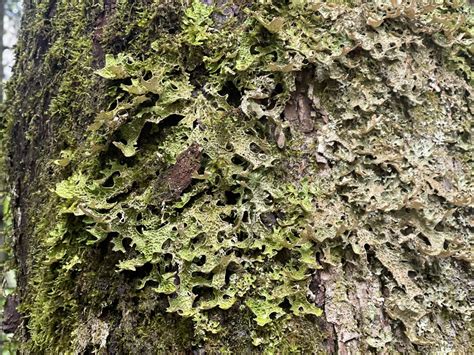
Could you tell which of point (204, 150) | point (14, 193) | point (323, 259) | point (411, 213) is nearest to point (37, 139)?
point (14, 193)

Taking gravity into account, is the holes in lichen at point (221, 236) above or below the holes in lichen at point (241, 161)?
below

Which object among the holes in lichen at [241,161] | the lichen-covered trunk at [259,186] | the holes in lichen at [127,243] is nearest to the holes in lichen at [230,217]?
the lichen-covered trunk at [259,186]

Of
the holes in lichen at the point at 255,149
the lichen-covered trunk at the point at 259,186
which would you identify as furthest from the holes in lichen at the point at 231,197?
the holes in lichen at the point at 255,149

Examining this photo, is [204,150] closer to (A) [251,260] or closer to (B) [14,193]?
(A) [251,260]

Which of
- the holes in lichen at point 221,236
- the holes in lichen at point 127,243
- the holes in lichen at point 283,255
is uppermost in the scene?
the holes in lichen at point 127,243

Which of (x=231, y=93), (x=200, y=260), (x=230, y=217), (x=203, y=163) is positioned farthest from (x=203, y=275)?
(x=231, y=93)

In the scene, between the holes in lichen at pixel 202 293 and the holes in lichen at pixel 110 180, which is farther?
the holes in lichen at pixel 110 180

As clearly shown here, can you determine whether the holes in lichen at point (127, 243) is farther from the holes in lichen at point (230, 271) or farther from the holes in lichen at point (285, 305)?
the holes in lichen at point (285, 305)

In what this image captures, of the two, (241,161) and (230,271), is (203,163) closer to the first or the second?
(241,161)
